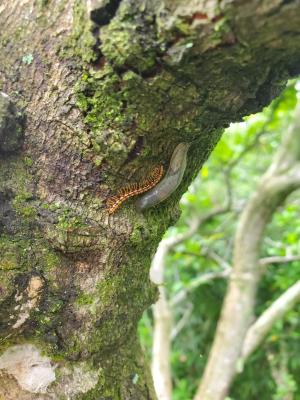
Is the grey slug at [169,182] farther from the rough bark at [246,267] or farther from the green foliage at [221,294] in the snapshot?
the green foliage at [221,294]

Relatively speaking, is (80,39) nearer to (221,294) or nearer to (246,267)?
(246,267)

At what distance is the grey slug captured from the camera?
51.6 inches

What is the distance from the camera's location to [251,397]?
20.6 feet

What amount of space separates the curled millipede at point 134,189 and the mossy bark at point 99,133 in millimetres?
22

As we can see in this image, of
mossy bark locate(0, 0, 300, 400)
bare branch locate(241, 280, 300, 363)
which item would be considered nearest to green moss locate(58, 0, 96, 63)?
mossy bark locate(0, 0, 300, 400)

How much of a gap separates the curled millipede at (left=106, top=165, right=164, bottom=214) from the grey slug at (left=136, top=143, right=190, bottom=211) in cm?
2

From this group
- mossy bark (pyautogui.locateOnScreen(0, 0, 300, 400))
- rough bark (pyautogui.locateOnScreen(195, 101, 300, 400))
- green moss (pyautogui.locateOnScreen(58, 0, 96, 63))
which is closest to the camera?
mossy bark (pyautogui.locateOnScreen(0, 0, 300, 400))

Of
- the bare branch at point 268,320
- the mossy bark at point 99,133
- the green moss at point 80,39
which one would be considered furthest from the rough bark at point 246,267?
the green moss at point 80,39

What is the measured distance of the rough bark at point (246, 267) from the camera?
3713mm

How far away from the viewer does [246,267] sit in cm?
402

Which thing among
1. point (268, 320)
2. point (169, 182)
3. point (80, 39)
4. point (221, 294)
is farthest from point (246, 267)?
point (80, 39)

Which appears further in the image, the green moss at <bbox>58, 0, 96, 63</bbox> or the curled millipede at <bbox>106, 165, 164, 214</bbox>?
the curled millipede at <bbox>106, 165, 164, 214</bbox>

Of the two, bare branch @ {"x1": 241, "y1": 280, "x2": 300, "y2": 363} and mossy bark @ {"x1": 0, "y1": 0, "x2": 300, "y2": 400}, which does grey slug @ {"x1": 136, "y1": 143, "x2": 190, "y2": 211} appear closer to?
mossy bark @ {"x1": 0, "y1": 0, "x2": 300, "y2": 400}

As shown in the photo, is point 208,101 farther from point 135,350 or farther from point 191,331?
point 191,331
